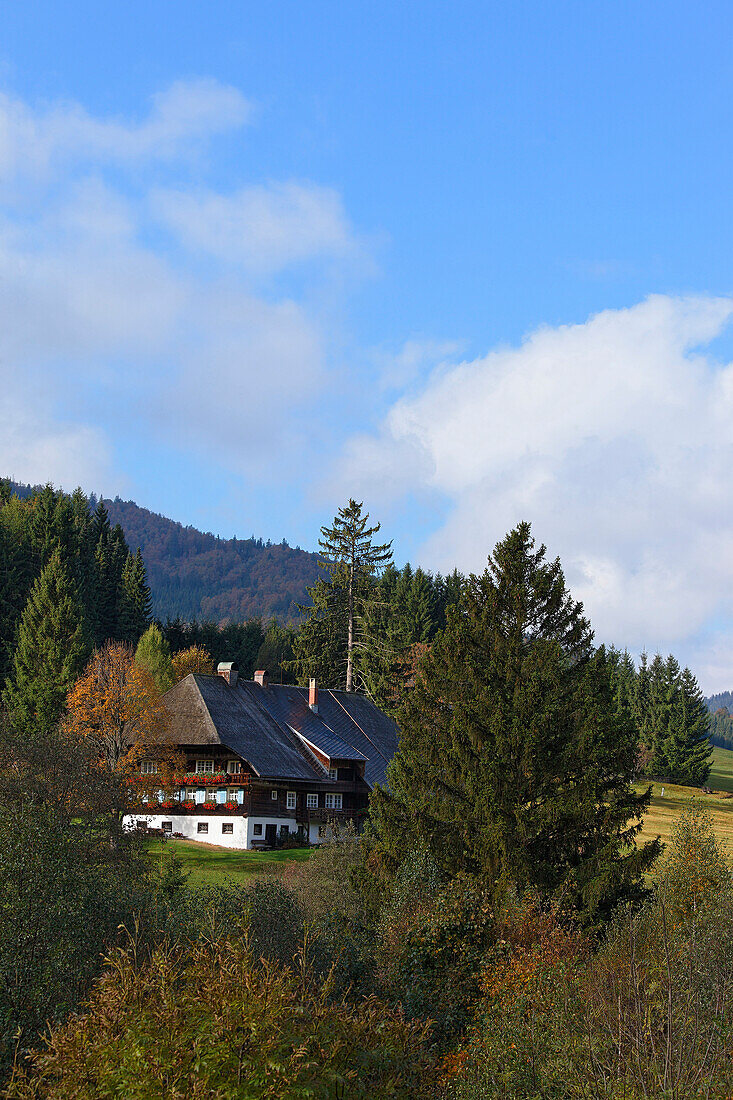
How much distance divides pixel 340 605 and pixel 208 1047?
232 ft

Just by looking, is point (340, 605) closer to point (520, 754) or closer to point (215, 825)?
point (215, 825)

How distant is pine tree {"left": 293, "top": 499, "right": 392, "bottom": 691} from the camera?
80375 mm

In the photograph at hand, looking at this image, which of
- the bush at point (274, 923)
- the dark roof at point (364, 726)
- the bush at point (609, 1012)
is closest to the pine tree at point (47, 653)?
the dark roof at point (364, 726)

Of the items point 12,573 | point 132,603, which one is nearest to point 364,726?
point 12,573

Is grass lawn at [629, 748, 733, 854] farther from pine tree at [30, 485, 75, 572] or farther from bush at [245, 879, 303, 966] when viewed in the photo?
pine tree at [30, 485, 75, 572]

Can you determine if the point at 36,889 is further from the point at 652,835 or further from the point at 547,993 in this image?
the point at 652,835

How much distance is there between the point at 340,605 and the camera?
82500mm

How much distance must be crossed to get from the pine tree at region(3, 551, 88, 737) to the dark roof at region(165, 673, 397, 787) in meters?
10.6

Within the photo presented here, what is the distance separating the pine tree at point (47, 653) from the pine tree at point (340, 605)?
59.6 feet

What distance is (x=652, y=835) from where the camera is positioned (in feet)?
194

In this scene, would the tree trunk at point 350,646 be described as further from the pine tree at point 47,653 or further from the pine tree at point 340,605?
the pine tree at point 47,653

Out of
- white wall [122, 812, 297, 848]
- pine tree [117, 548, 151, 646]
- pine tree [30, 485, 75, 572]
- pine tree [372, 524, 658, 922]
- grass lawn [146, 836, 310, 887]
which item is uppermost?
pine tree [30, 485, 75, 572]

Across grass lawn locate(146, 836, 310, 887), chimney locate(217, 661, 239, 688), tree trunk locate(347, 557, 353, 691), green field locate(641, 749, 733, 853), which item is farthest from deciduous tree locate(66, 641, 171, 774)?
green field locate(641, 749, 733, 853)

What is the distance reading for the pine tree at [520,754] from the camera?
2969cm
